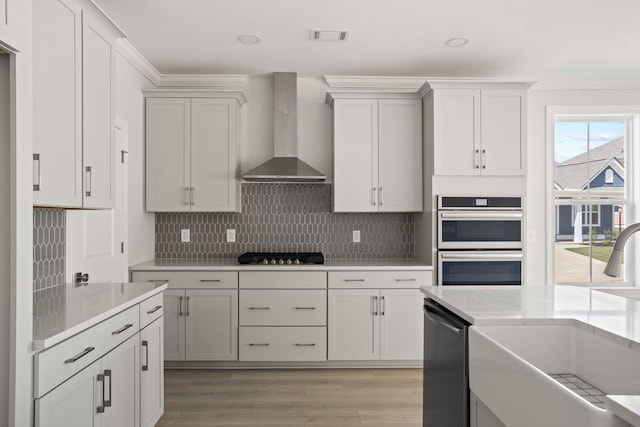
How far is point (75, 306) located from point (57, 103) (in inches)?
36.9

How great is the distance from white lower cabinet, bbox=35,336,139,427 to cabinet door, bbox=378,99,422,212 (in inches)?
102

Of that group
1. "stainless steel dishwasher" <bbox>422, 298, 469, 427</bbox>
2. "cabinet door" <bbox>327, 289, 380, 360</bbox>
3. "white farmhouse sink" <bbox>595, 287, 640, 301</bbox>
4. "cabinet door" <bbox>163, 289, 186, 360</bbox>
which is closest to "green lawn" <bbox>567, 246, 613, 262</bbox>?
"white farmhouse sink" <bbox>595, 287, 640, 301</bbox>

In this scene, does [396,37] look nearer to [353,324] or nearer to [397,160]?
[397,160]

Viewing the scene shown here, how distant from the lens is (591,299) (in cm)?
229

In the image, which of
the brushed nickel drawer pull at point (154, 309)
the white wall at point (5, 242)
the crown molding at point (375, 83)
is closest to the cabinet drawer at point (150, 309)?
the brushed nickel drawer pull at point (154, 309)

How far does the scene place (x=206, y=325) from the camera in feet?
13.3

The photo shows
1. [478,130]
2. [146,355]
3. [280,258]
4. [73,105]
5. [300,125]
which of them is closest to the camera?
[73,105]

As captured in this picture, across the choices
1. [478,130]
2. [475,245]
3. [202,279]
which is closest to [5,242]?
[202,279]

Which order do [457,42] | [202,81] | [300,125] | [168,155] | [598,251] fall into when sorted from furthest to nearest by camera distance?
[598,251], [300,125], [202,81], [168,155], [457,42]

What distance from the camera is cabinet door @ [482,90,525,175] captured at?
4160 millimetres

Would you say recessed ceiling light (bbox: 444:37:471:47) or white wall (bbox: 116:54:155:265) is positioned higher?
recessed ceiling light (bbox: 444:37:471:47)

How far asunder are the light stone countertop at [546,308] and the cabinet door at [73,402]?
5.13ft

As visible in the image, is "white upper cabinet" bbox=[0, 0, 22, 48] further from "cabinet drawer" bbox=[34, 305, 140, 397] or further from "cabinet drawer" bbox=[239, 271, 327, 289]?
"cabinet drawer" bbox=[239, 271, 327, 289]

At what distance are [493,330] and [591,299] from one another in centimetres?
75
